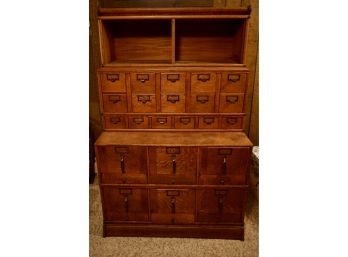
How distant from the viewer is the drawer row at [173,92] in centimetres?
209

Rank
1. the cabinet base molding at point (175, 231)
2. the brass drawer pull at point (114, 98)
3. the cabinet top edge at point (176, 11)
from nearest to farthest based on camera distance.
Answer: the cabinet top edge at point (176, 11) < the brass drawer pull at point (114, 98) < the cabinet base molding at point (175, 231)

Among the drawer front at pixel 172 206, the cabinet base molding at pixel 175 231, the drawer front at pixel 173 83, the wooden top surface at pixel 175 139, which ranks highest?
the drawer front at pixel 173 83

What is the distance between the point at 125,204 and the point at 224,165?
97cm

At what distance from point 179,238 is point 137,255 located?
0.42m

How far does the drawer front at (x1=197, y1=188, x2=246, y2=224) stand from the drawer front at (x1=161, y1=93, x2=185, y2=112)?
2.52 feet

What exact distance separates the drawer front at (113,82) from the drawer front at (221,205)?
1.16 m

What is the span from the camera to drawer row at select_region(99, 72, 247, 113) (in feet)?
→ 6.85

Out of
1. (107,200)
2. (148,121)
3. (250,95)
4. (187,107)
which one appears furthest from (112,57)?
(250,95)

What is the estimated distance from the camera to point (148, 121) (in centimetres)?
223

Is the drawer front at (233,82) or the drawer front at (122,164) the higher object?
the drawer front at (233,82)

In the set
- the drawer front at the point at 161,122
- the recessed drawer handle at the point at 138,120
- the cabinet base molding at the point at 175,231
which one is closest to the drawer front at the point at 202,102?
the drawer front at the point at 161,122

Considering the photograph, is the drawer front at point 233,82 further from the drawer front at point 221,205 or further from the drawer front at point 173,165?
the drawer front at point 221,205

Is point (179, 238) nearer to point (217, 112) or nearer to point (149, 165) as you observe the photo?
point (149, 165)

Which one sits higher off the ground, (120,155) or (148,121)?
(148,121)
